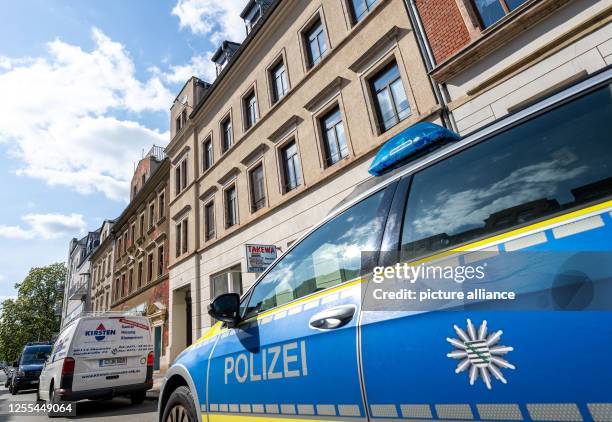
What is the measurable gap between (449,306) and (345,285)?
1.89ft

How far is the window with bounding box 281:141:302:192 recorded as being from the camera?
11.1 m

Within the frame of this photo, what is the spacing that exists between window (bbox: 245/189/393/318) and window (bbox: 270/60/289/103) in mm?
10747

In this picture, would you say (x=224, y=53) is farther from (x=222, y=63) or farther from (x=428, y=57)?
(x=428, y=57)

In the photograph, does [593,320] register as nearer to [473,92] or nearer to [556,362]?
[556,362]

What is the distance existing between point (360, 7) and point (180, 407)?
10.6 metres

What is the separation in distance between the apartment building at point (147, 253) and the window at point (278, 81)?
964 cm

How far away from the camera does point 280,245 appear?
10.7 meters

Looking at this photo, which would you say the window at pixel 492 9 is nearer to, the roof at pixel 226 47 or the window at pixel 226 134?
the window at pixel 226 134

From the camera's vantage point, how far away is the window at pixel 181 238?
16.8 metres

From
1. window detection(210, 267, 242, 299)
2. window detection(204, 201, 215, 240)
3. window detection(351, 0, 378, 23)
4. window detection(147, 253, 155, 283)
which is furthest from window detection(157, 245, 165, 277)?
window detection(351, 0, 378, 23)

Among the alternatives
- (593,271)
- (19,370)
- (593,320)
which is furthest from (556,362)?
(19,370)

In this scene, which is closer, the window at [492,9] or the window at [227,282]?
the window at [492,9]

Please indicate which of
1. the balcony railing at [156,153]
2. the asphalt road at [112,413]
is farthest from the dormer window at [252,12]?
the balcony railing at [156,153]

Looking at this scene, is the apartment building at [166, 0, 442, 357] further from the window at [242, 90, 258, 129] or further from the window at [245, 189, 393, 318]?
the window at [245, 189, 393, 318]
